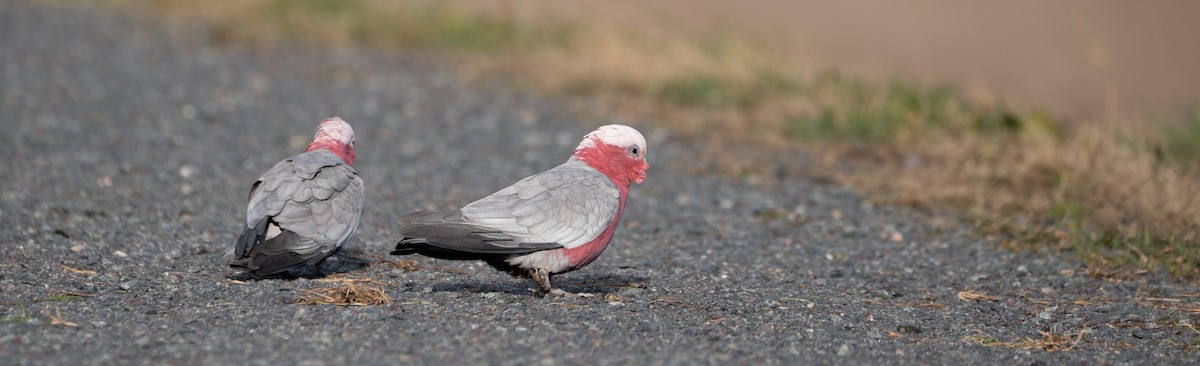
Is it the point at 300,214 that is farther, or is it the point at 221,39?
the point at 221,39

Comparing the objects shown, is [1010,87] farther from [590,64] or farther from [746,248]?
[746,248]

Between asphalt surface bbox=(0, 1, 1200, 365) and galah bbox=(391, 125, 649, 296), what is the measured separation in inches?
8.7

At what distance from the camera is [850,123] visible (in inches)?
392

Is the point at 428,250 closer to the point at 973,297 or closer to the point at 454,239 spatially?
the point at 454,239

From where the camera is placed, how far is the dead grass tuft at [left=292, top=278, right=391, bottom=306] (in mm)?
5051

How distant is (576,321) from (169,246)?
249 cm

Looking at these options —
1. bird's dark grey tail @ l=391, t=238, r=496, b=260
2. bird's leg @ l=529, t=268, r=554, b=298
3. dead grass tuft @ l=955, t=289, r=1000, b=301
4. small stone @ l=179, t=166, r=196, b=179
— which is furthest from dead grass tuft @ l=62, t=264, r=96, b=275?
dead grass tuft @ l=955, t=289, r=1000, b=301

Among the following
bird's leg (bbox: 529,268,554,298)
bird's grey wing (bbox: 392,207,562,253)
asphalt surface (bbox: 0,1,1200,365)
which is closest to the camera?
asphalt surface (bbox: 0,1,1200,365)

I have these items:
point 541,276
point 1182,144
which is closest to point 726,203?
point 541,276

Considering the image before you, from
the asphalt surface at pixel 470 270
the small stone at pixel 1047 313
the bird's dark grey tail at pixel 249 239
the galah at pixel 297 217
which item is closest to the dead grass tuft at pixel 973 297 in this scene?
the asphalt surface at pixel 470 270

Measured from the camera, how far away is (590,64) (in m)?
12.4

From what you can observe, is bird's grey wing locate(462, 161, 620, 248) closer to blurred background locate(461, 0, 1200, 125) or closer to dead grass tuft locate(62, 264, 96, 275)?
dead grass tuft locate(62, 264, 96, 275)

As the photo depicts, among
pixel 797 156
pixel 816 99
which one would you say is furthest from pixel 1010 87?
pixel 797 156

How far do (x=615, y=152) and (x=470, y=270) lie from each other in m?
1.16
